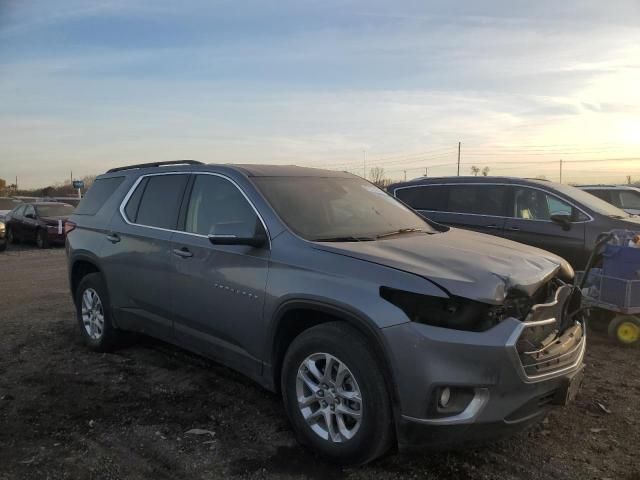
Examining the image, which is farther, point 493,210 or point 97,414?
point 493,210

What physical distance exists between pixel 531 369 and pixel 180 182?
3.13 metres

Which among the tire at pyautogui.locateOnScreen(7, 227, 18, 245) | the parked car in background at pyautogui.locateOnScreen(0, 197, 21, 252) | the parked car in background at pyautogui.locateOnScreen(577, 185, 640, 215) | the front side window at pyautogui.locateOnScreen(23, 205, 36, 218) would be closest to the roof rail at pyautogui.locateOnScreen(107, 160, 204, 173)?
the parked car in background at pyautogui.locateOnScreen(577, 185, 640, 215)

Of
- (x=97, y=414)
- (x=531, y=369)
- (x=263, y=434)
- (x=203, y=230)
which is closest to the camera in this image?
(x=531, y=369)

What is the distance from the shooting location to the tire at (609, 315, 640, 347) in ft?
19.2

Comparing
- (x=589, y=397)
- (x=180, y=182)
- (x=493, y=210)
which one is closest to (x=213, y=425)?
(x=180, y=182)

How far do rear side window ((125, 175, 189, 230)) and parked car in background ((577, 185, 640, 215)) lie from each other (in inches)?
411

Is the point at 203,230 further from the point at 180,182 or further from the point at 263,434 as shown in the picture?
the point at 263,434

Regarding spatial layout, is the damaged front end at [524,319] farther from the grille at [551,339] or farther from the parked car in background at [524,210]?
the parked car in background at [524,210]

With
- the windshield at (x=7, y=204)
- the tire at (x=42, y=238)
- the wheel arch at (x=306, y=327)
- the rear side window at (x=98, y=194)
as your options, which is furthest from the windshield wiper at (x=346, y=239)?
the windshield at (x=7, y=204)

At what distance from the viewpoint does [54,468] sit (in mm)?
3301

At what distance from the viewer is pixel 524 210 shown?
314 inches

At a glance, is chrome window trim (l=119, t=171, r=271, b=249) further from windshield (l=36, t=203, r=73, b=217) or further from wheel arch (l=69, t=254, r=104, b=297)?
windshield (l=36, t=203, r=73, b=217)

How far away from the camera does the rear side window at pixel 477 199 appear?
324 inches

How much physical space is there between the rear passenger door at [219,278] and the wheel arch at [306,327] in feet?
0.45
